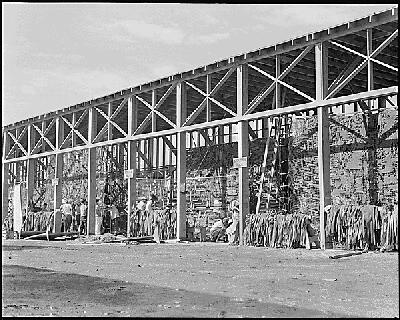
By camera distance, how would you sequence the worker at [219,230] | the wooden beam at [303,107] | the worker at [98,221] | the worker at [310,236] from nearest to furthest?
the wooden beam at [303,107]
the worker at [310,236]
the worker at [219,230]
the worker at [98,221]

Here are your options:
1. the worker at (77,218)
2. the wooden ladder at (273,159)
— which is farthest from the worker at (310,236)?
the worker at (77,218)

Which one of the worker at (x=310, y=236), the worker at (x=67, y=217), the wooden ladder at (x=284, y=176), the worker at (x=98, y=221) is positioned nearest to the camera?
the worker at (x=310, y=236)

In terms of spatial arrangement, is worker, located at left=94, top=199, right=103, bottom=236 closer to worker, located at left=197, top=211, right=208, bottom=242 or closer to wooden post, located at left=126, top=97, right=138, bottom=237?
wooden post, located at left=126, top=97, right=138, bottom=237

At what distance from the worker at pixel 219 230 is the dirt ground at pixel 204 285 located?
252 inches

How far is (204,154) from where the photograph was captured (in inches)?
1082

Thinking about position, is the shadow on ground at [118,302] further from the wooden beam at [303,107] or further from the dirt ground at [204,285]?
the wooden beam at [303,107]

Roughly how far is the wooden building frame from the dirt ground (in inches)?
168

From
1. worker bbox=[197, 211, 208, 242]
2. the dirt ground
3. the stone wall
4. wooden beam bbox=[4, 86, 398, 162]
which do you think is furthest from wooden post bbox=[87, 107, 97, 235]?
the dirt ground

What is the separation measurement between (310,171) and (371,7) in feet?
21.4

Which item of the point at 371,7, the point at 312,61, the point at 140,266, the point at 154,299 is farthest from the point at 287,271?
the point at 312,61

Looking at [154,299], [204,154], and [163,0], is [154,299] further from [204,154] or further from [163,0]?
[204,154]

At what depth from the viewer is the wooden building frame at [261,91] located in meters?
17.1

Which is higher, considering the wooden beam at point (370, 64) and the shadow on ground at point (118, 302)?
the wooden beam at point (370, 64)

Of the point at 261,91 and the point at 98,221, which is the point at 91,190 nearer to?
the point at 98,221
